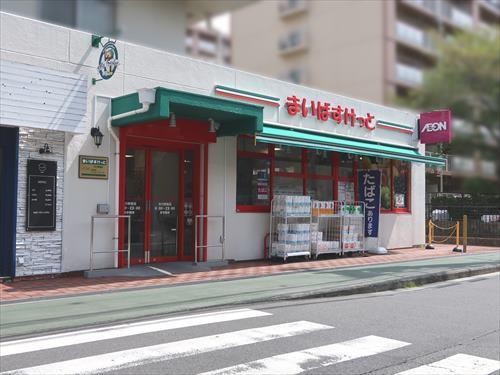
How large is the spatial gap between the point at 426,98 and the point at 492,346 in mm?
3893

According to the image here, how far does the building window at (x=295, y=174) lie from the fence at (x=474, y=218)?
5144 millimetres

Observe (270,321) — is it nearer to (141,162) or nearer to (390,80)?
(390,80)

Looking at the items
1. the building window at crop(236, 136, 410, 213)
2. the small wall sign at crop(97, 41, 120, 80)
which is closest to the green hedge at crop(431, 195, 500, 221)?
the building window at crop(236, 136, 410, 213)

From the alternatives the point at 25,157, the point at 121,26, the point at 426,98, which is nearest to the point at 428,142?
the point at 426,98

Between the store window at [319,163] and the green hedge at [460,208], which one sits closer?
the store window at [319,163]

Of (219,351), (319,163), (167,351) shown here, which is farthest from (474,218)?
(167,351)

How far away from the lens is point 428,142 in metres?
18.7

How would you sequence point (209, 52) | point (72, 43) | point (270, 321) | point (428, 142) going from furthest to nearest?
point (428, 142) < point (72, 43) < point (209, 52) < point (270, 321)

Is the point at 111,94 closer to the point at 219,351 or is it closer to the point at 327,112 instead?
the point at 327,112

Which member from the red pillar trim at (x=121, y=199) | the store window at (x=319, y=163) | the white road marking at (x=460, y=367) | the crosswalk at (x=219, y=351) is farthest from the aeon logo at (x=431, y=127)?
the white road marking at (x=460, y=367)

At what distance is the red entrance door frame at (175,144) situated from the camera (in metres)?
11.4

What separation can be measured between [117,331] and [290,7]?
480 centimetres

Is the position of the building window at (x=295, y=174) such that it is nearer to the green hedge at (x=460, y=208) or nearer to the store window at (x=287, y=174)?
the store window at (x=287, y=174)

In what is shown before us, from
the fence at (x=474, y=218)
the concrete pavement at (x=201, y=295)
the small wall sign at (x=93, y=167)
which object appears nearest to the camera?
the concrete pavement at (x=201, y=295)
